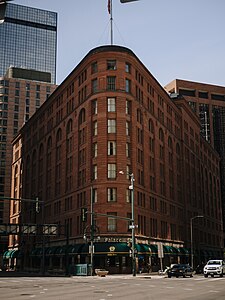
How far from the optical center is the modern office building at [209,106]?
154 metres

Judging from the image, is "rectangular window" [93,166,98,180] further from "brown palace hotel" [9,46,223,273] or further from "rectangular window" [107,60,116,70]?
"rectangular window" [107,60,116,70]

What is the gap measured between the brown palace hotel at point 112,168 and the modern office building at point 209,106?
160 ft

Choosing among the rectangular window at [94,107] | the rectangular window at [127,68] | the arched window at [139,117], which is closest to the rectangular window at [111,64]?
the rectangular window at [127,68]

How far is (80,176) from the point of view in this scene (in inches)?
2827

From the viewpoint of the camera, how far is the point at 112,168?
6538 centimetres

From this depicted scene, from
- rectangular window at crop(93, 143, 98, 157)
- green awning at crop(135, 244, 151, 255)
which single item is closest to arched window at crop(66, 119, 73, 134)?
rectangular window at crop(93, 143, 98, 157)

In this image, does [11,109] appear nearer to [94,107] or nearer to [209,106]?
[209,106]

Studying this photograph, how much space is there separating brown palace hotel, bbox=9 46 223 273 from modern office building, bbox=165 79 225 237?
48.7 m

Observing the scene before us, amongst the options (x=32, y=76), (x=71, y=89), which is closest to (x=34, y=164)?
(x=71, y=89)

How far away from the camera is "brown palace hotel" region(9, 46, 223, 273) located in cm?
6444

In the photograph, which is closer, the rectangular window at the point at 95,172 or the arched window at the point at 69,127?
the rectangular window at the point at 95,172

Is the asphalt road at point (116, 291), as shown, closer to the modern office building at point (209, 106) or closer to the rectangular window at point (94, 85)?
the rectangular window at point (94, 85)

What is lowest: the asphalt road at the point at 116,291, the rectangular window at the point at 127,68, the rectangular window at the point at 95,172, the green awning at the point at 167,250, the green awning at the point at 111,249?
the asphalt road at the point at 116,291

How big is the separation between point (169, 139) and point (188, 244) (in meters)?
23.6
